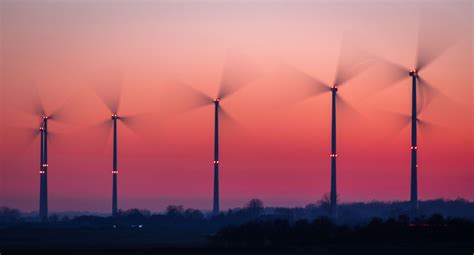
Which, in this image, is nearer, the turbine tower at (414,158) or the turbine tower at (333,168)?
the turbine tower at (414,158)

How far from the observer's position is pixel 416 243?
117 meters

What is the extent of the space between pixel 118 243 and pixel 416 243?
29929 mm

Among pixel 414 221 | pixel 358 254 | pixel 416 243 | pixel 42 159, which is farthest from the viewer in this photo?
pixel 42 159

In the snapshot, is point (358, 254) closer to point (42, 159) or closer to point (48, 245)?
point (48, 245)

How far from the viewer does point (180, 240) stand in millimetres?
131875

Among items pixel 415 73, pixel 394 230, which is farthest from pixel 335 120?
pixel 394 230

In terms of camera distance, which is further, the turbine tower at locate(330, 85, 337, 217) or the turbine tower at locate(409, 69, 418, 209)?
the turbine tower at locate(330, 85, 337, 217)

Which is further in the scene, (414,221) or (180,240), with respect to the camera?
(414,221)

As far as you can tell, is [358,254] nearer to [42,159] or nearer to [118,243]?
[118,243]

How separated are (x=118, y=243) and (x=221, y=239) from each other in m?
10.4

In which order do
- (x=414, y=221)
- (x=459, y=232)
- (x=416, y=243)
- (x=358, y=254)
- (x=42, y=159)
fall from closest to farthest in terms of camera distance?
(x=358, y=254)
(x=416, y=243)
(x=459, y=232)
(x=414, y=221)
(x=42, y=159)

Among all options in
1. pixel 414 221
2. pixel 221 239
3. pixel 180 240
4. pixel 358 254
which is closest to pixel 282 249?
pixel 358 254

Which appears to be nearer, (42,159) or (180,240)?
(180,240)

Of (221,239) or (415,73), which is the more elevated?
(415,73)
